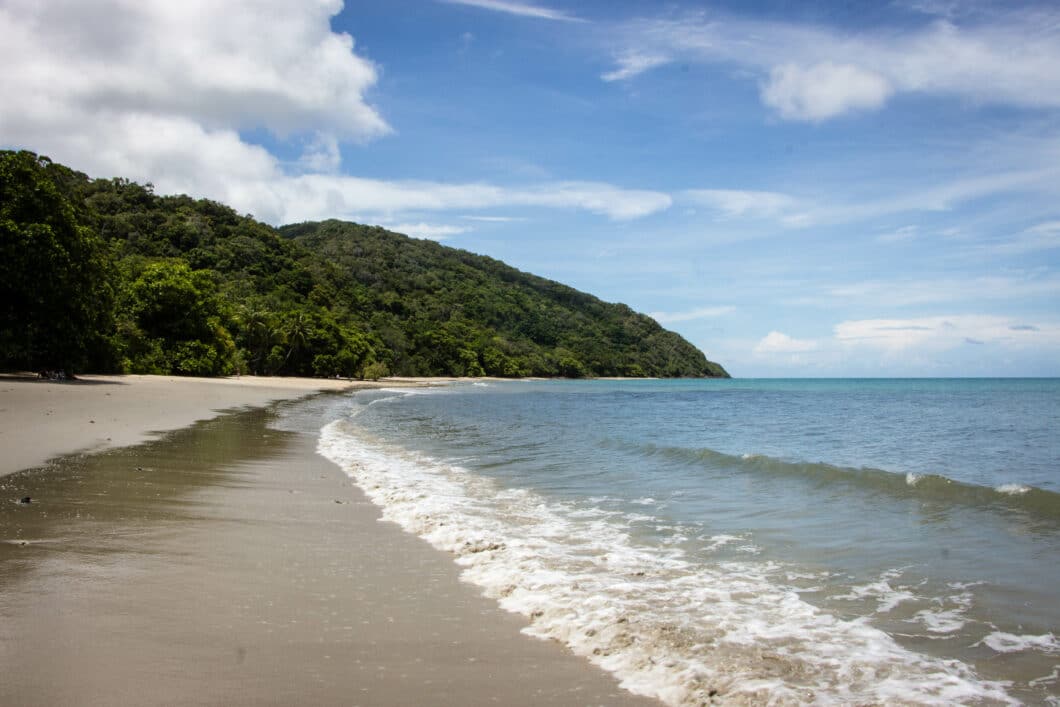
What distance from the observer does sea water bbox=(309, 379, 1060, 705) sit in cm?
418

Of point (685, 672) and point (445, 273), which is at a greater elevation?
point (445, 273)

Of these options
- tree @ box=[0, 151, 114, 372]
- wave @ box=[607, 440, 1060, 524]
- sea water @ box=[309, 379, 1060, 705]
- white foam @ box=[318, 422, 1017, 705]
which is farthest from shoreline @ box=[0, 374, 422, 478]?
wave @ box=[607, 440, 1060, 524]

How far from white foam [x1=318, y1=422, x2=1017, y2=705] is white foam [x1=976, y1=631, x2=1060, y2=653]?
0.58 meters

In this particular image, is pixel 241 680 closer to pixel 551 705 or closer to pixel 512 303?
pixel 551 705

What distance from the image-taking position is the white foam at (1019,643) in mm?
4621

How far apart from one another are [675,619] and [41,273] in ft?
99.5

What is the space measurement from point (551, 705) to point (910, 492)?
10.0 metres

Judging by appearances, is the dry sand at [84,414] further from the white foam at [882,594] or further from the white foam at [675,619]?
the white foam at [882,594]

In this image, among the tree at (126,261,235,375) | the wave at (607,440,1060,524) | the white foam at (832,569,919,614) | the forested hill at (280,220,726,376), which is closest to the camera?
the white foam at (832,569,919,614)

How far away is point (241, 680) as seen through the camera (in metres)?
3.54

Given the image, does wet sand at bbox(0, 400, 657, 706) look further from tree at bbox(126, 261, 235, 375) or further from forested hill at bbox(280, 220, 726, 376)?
forested hill at bbox(280, 220, 726, 376)

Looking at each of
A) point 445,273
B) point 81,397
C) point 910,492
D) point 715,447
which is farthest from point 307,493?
point 445,273

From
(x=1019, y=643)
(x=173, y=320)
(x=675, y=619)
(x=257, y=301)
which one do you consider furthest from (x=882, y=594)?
(x=257, y=301)

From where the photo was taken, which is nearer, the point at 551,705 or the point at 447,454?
the point at 551,705
